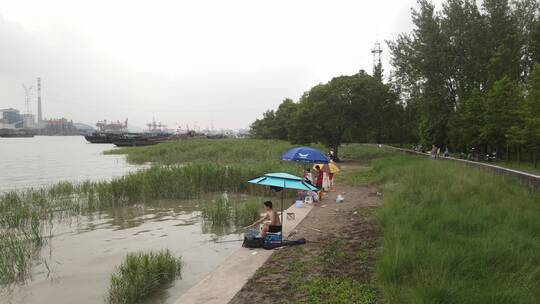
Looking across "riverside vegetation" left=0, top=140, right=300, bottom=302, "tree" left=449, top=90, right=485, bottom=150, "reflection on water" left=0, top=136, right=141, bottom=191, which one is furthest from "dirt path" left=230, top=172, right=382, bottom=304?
"tree" left=449, top=90, right=485, bottom=150

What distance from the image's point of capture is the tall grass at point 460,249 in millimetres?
5152

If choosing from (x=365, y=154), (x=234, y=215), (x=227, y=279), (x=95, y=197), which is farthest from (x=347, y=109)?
(x=227, y=279)

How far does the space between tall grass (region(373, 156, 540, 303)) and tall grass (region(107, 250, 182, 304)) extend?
404 cm

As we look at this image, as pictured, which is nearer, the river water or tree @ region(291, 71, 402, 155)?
the river water

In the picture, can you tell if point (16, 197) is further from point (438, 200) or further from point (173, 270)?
point (438, 200)

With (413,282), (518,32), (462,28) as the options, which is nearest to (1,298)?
(413,282)

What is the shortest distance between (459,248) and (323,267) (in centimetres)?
244

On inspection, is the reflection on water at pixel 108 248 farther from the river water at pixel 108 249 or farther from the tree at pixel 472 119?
the tree at pixel 472 119

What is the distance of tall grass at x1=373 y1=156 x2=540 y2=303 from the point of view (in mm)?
5152

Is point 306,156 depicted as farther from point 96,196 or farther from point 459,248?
point 96,196

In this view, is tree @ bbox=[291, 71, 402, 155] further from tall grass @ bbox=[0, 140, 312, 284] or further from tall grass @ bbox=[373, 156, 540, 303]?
tall grass @ bbox=[373, 156, 540, 303]

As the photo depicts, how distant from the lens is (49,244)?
408 inches

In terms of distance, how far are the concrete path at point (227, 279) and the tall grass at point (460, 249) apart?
247 centimetres

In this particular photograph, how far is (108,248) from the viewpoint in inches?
395
